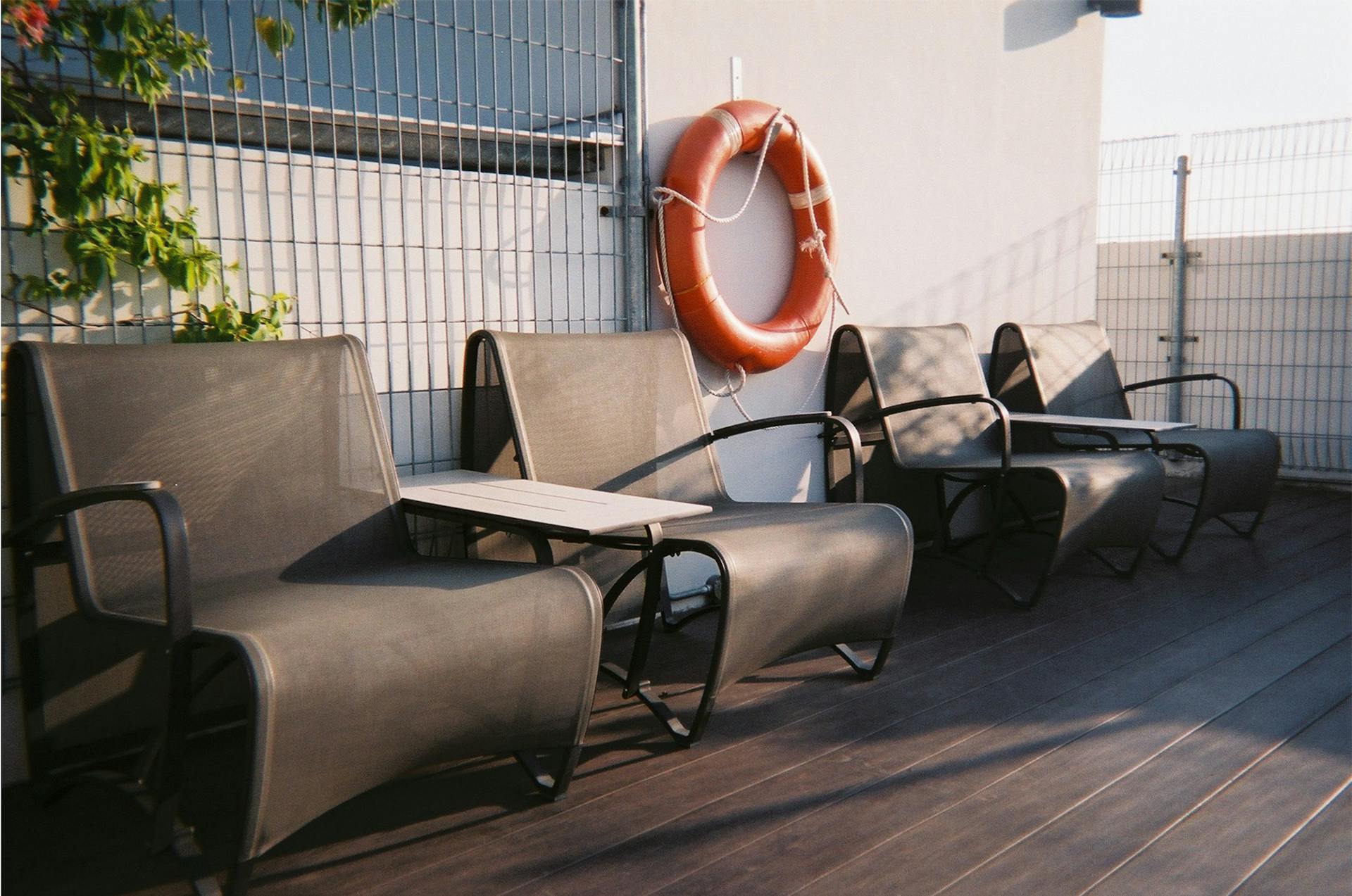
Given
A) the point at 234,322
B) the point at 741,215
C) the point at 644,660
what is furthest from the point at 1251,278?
the point at 234,322

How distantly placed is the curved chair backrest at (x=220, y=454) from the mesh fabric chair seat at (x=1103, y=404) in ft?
8.23

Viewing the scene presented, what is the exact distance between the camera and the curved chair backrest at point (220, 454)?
5.36 ft

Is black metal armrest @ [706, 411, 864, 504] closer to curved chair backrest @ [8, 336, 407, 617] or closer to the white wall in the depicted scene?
the white wall

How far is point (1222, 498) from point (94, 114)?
10.9 ft

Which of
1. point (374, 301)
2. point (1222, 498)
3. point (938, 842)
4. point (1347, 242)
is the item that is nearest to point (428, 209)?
point (374, 301)

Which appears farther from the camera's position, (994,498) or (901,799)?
(994,498)

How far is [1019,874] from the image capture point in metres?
1.50

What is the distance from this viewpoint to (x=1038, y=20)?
3957 millimetres

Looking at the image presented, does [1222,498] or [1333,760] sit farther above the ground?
[1222,498]

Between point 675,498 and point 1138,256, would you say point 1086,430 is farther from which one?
point 1138,256

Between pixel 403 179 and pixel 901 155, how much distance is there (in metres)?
1.83

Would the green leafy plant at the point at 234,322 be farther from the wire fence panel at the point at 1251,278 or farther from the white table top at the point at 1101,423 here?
the wire fence panel at the point at 1251,278

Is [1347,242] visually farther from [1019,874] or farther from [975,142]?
[1019,874]

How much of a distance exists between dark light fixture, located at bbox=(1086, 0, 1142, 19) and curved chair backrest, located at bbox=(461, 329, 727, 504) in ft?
8.48
